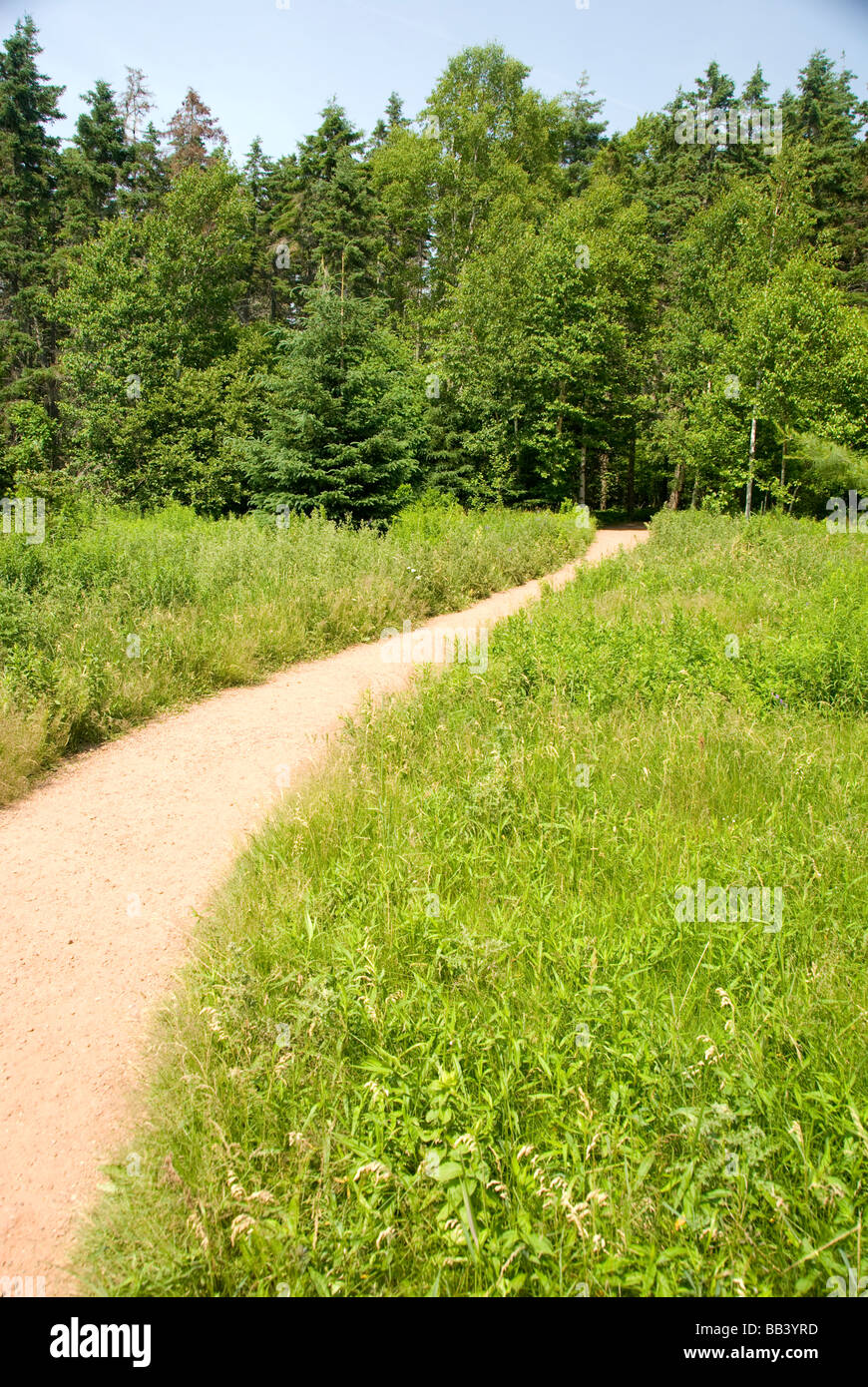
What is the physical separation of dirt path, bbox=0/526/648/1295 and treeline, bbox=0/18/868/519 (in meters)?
12.9

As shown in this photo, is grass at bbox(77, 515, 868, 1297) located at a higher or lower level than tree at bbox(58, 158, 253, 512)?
lower

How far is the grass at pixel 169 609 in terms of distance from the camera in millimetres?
6188

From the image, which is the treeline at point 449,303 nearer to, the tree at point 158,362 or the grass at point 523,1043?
the tree at point 158,362

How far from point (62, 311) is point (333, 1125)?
1394 inches

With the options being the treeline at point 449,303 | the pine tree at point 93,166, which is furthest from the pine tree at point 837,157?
the pine tree at point 93,166

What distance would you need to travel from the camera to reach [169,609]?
827 centimetres

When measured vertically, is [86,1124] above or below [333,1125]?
below

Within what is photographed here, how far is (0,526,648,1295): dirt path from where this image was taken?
2.64 metres

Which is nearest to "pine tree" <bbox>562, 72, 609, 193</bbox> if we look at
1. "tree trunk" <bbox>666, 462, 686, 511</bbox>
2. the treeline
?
the treeline

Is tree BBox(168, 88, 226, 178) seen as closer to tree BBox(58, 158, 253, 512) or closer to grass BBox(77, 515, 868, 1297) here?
tree BBox(58, 158, 253, 512)

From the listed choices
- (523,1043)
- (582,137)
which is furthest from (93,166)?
(523,1043)

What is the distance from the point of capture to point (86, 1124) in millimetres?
2791

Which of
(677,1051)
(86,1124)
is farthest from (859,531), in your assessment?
(86,1124)
